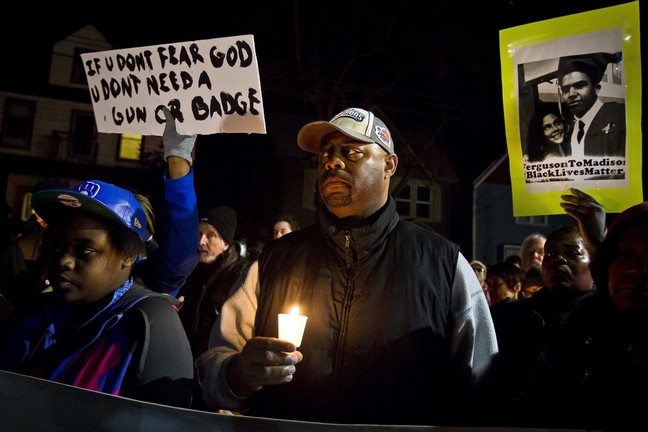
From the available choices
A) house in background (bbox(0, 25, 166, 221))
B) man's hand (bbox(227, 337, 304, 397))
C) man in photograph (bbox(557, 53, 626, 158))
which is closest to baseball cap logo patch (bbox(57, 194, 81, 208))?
man's hand (bbox(227, 337, 304, 397))

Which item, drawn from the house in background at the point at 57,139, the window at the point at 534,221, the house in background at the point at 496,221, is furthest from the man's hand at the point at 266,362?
the window at the point at 534,221

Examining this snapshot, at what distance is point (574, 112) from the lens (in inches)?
145

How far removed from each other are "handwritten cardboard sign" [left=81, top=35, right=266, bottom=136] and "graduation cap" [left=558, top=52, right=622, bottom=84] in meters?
1.88

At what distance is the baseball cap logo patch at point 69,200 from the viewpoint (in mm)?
2414

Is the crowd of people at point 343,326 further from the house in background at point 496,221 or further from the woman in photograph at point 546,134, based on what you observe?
the house in background at point 496,221

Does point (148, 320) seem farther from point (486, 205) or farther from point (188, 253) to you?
point (486, 205)

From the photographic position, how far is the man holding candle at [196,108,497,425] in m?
2.38

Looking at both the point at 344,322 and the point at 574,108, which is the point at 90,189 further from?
the point at 574,108

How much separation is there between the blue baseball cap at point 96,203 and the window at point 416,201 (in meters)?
26.1

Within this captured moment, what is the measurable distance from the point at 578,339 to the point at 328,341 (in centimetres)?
101

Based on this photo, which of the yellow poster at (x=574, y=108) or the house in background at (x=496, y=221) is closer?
the yellow poster at (x=574, y=108)

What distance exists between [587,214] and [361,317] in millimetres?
1577

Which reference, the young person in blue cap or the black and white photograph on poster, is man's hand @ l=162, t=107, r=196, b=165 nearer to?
the young person in blue cap

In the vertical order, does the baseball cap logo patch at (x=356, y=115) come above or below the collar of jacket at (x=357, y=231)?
above
